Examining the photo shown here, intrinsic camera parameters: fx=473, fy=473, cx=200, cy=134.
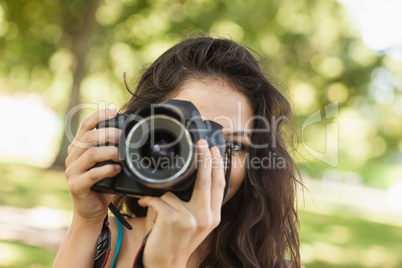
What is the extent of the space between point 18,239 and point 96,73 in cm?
975

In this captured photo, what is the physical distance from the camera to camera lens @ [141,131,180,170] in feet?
4.52

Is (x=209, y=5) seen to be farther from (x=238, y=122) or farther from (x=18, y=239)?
(x=238, y=122)

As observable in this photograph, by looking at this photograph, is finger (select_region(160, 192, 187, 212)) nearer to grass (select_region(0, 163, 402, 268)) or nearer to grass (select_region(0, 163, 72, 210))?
grass (select_region(0, 163, 402, 268))

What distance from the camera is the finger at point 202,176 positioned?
1367 millimetres

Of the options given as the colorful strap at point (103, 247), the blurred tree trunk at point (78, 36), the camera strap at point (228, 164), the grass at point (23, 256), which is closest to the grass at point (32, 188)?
the blurred tree trunk at point (78, 36)

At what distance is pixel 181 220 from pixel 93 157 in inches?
14.7

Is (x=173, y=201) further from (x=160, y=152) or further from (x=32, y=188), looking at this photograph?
(x=32, y=188)

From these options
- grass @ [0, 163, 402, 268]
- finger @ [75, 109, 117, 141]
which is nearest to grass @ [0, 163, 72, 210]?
grass @ [0, 163, 402, 268]

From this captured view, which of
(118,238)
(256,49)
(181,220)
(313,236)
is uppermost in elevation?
(256,49)

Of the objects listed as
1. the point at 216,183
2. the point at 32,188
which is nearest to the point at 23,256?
the point at 216,183

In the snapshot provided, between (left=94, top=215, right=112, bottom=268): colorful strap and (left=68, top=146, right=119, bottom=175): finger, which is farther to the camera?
(left=94, top=215, right=112, bottom=268): colorful strap

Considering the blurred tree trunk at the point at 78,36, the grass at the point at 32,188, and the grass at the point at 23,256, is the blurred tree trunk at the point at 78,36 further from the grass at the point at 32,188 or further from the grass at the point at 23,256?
the grass at the point at 23,256

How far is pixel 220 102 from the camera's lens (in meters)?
1.75

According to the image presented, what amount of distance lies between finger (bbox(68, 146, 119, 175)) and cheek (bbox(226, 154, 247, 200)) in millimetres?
498
